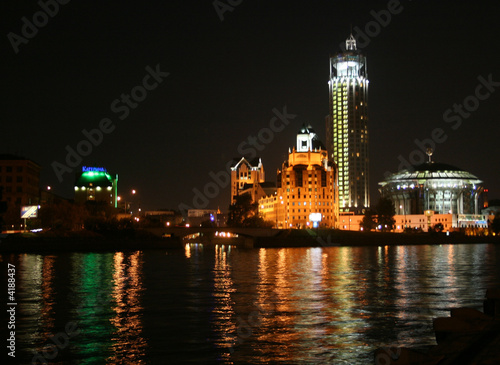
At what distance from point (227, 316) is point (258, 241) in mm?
132445

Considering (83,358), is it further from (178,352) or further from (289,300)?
(289,300)

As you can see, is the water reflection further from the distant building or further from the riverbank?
the riverbank

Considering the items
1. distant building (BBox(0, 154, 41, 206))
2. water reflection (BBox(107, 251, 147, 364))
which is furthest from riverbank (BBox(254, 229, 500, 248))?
water reflection (BBox(107, 251, 147, 364))

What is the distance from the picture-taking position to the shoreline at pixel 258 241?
4473 inches

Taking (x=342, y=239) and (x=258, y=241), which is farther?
(x=342, y=239)

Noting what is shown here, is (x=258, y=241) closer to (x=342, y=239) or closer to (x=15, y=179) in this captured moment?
(x=342, y=239)

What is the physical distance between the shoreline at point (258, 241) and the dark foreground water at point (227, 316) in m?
58.3

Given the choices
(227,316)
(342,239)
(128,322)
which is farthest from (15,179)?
(227,316)

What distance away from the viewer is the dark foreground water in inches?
941

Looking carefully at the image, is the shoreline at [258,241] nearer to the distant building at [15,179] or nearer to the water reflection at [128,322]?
the distant building at [15,179]

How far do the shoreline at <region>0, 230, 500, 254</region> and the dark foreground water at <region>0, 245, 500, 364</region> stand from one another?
5828 cm

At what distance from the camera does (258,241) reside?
16512 centimetres

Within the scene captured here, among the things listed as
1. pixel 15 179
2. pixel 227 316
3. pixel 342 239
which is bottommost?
pixel 342 239

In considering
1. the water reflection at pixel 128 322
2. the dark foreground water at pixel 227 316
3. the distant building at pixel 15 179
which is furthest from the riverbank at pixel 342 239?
the water reflection at pixel 128 322
